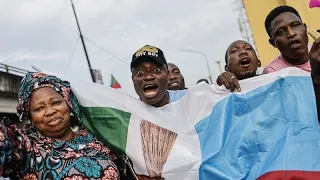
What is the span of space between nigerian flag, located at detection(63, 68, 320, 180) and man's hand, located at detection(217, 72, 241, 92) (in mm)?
54

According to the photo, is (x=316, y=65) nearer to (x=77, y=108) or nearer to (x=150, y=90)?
(x=150, y=90)

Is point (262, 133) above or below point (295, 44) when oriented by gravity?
below

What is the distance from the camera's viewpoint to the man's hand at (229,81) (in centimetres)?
295

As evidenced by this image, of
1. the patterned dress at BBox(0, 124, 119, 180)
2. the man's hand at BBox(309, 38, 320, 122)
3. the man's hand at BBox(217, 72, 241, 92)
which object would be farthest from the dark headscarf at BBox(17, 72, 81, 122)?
the man's hand at BBox(309, 38, 320, 122)

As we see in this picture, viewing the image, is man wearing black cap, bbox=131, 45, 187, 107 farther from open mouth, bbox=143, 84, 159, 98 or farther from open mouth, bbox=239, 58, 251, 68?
open mouth, bbox=239, 58, 251, 68

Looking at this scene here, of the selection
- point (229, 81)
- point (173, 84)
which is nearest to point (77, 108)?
point (229, 81)

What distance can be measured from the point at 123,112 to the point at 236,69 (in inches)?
41.4

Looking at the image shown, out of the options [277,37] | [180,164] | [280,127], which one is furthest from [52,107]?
[277,37]

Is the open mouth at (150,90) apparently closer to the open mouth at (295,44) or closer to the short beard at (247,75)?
the short beard at (247,75)

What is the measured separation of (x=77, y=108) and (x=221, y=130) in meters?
0.98

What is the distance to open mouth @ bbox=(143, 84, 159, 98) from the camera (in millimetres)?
2836

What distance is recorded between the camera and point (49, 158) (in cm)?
215

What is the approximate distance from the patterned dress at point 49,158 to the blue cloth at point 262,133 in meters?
0.68

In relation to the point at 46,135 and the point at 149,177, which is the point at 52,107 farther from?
the point at 149,177
